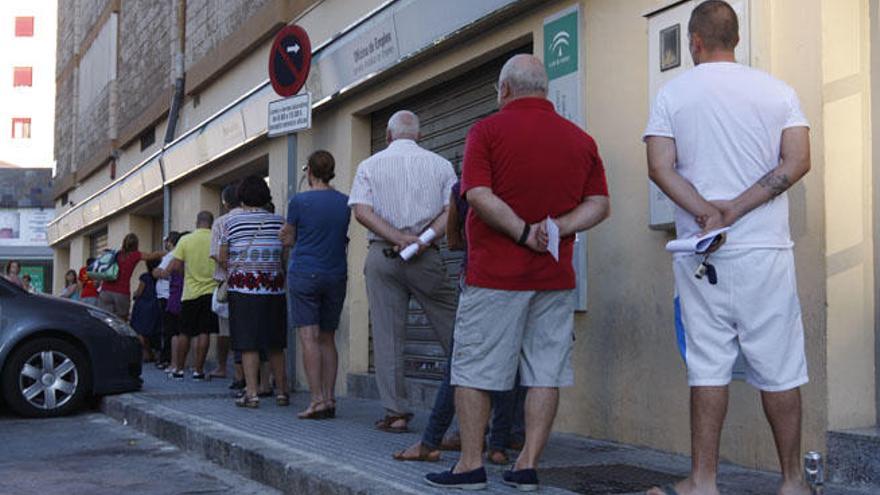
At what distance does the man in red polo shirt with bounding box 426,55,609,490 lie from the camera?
4.35 metres

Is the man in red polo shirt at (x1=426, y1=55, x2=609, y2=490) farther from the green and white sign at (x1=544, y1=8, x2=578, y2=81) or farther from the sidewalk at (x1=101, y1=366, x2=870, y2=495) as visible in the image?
the green and white sign at (x1=544, y1=8, x2=578, y2=81)

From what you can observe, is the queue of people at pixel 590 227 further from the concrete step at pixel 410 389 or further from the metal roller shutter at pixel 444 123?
the metal roller shutter at pixel 444 123

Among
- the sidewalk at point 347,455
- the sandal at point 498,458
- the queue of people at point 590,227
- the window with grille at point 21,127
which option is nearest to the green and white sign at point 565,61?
the queue of people at point 590,227

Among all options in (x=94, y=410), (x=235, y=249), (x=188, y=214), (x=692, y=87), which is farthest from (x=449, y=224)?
(x=188, y=214)

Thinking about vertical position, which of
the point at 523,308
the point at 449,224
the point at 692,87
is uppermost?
the point at 692,87

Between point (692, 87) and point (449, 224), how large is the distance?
1.55 metres

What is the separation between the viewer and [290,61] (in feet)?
29.6

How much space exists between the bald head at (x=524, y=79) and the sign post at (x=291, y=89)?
401 cm

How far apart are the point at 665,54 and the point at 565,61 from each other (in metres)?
0.98

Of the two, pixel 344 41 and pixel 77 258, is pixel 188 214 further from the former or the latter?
pixel 77 258

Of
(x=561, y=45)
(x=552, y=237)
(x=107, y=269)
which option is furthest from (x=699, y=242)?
(x=107, y=269)

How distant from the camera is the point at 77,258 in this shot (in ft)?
85.1

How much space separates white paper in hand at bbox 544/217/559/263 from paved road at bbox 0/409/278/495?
81.0 inches

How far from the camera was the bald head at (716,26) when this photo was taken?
4.04 metres
